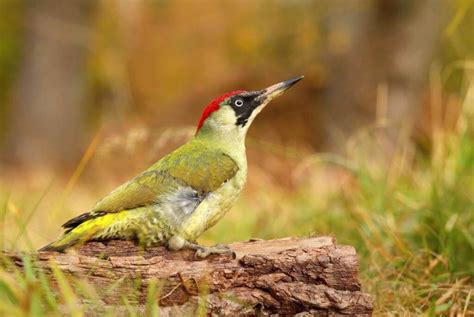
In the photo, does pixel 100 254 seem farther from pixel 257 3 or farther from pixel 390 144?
pixel 257 3

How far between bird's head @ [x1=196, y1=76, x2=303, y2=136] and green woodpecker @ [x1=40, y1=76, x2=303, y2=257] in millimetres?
84

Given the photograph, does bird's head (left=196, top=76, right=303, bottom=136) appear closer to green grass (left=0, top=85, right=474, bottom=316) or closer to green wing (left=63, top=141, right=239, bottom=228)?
green wing (left=63, top=141, right=239, bottom=228)

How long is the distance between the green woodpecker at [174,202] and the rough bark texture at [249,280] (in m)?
0.10

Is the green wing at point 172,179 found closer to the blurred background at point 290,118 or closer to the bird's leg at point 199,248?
the bird's leg at point 199,248

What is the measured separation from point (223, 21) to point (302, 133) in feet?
24.2

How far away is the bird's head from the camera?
3758 mm

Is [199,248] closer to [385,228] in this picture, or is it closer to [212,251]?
[212,251]

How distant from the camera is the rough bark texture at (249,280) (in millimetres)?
3031

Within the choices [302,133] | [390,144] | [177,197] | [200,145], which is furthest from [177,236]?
[302,133]

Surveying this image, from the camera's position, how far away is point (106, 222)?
10.6ft

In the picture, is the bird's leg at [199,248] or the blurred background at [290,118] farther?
the blurred background at [290,118]

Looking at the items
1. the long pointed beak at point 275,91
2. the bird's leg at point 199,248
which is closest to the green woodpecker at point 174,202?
the bird's leg at point 199,248

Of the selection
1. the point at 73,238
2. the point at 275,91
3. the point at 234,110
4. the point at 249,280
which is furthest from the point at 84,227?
the point at 275,91

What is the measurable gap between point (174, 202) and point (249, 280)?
1.48ft
